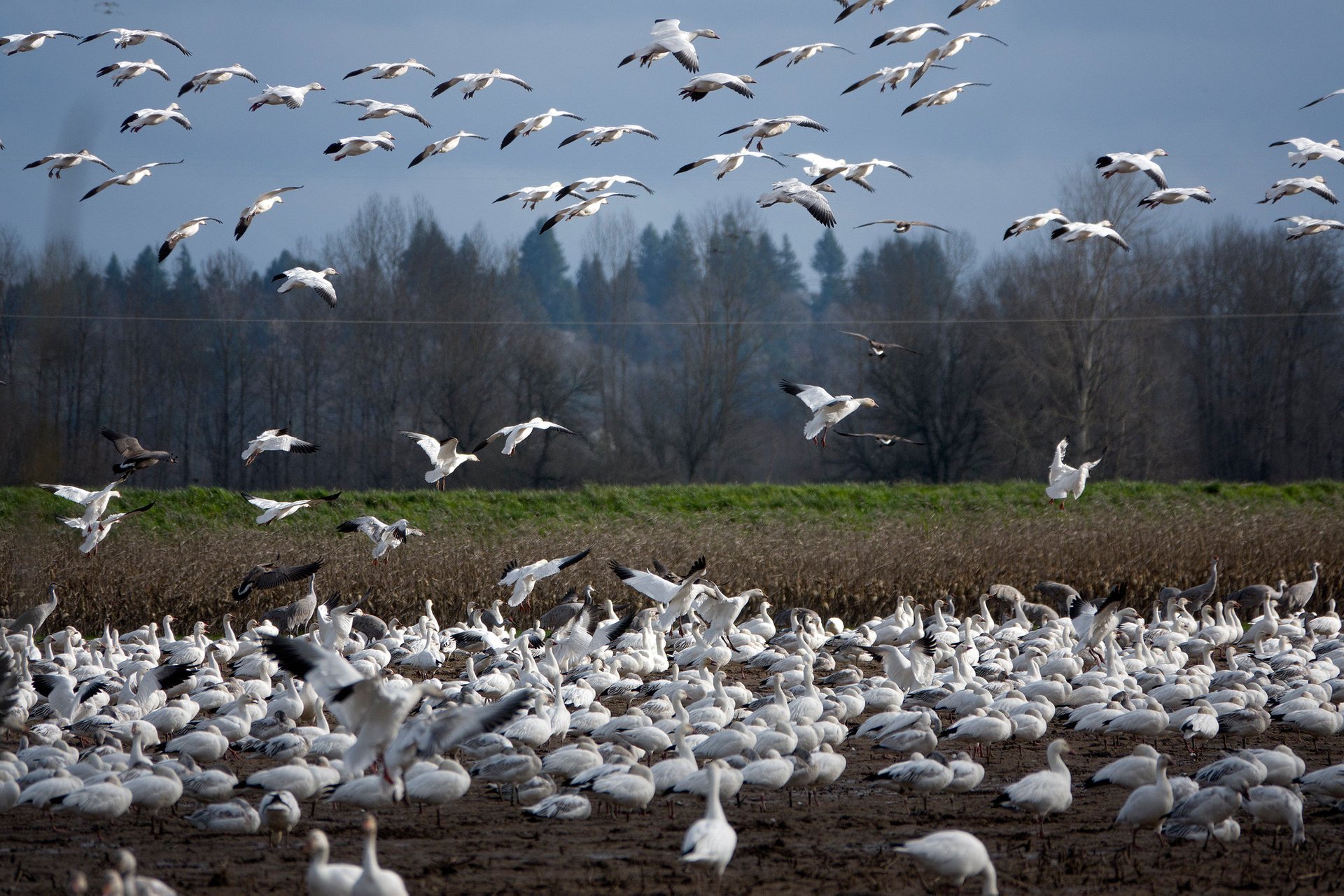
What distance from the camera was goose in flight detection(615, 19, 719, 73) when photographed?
12.9 m

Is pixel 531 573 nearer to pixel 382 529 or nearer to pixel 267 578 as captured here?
pixel 382 529

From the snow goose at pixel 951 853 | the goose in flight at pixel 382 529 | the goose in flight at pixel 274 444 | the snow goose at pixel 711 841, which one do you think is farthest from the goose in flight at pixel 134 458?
the snow goose at pixel 951 853

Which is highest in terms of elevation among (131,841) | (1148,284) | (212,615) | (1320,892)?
(1148,284)

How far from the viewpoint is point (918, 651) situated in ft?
39.7

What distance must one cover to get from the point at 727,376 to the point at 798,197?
3420 cm

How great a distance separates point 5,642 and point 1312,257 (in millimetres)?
42087

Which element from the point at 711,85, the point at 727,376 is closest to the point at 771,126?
the point at 711,85

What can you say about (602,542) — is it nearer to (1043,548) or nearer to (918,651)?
(1043,548)

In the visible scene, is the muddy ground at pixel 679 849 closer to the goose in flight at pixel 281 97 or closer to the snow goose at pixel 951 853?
the snow goose at pixel 951 853

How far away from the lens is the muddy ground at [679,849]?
261 inches

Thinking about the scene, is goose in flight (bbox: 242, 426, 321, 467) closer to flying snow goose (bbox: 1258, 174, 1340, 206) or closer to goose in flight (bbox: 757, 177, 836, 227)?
goose in flight (bbox: 757, 177, 836, 227)

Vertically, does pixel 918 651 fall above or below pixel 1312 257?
below

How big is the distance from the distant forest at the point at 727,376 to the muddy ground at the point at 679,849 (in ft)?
98.3

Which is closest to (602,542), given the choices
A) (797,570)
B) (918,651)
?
(797,570)
